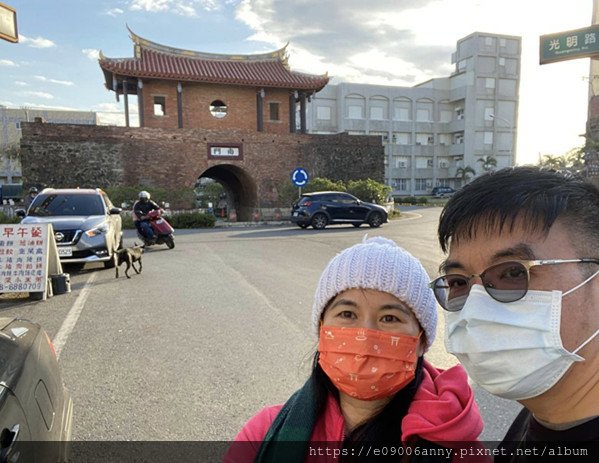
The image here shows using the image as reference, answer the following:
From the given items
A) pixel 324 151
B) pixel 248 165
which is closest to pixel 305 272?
pixel 248 165

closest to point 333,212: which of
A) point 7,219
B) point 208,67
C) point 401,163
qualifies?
point 7,219

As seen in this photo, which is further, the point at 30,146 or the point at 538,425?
the point at 30,146

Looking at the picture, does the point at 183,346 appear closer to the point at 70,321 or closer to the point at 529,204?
the point at 70,321

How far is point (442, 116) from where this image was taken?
5975 centimetres

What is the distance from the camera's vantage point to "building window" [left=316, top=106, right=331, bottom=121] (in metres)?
56.1

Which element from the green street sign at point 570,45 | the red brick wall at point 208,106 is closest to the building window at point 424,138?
the red brick wall at point 208,106

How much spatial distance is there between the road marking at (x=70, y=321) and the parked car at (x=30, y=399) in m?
2.01

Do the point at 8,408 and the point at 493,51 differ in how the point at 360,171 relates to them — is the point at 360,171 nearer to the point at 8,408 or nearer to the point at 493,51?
the point at 8,408

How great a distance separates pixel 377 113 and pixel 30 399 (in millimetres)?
59535

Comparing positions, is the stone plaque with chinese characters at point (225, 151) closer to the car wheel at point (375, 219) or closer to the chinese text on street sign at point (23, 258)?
the car wheel at point (375, 219)

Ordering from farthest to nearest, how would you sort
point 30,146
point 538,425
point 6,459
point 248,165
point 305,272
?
point 248,165 → point 30,146 → point 305,272 → point 6,459 → point 538,425

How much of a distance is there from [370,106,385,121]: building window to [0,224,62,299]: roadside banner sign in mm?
55016

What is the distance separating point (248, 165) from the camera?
82.1ft

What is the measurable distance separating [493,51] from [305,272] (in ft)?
201
